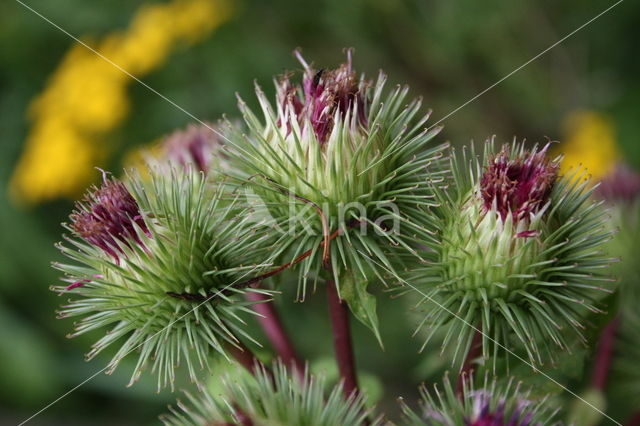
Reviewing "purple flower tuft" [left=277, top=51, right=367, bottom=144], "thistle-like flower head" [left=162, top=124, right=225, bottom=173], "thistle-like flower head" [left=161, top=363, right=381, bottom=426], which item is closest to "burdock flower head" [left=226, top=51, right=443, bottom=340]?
"purple flower tuft" [left=277, top=51, right=367, bottom=144]

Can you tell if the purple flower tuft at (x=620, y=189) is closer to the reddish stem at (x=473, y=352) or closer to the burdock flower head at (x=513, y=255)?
the burdock flower head at (x=513, y=255)

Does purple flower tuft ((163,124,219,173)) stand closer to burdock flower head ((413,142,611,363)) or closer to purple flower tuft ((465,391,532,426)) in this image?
burdock flower head ((413,142,611,363))

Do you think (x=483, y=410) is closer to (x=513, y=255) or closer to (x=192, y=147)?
(x=513, y=255)

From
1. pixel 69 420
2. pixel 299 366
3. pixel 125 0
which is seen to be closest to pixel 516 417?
pixel 299 366

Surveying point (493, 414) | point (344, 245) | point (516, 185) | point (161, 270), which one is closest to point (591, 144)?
point (516, 185)

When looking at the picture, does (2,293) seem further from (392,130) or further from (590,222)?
(590,222)

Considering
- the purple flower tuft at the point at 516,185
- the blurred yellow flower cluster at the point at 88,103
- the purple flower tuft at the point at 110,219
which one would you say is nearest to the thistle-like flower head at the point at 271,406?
the purple flower tuft at the point at 110,219

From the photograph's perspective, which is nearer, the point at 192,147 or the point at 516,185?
the point at 516,185
